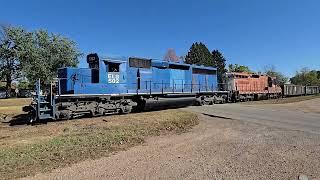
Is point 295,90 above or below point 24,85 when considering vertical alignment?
below

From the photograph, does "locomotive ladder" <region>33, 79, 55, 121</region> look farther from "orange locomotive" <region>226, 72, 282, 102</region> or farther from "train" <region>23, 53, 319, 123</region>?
"orange locomotive" <region>226, 72, 282, 102</region>

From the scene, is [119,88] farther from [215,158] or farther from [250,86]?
[250,86]

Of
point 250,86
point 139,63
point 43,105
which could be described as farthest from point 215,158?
point 250,86

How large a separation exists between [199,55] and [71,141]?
247 ft

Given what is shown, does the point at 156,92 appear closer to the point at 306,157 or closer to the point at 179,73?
the point at 179,73

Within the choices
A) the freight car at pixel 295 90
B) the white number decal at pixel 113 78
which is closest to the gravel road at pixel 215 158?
the white number decal at pixel 113 78

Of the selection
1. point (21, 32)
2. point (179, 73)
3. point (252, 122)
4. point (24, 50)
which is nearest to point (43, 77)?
point (24, 50)

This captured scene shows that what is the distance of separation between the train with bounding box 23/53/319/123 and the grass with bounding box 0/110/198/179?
65.6 inches

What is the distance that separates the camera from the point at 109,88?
1875 centimetres

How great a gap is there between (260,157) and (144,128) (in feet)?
18.2

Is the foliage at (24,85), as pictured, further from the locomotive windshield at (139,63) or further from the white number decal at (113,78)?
the white number decal at (113,78)

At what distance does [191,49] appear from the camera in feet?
285

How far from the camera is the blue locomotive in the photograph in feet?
52.6

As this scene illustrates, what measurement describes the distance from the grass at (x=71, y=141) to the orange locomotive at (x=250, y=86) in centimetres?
1959
